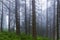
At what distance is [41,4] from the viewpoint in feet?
8.95

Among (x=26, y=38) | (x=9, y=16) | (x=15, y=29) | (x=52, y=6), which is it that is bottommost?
(x=26, y=38)

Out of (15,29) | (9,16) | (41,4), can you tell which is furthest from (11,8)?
(41,4)

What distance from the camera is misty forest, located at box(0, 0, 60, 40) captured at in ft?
8.63

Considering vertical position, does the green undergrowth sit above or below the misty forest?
below

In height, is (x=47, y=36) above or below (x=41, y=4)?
below

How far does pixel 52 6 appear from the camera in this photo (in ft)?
8.74

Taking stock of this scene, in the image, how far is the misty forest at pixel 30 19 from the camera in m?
2.63

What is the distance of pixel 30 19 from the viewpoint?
105 inches

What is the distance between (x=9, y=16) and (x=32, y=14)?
47 centimetres

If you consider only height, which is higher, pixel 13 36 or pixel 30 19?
pixel 30 19

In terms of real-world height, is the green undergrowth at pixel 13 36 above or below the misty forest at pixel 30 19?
below

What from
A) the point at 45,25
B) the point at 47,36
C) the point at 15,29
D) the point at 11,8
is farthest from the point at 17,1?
the point at 47,36

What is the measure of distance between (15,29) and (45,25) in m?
0.59

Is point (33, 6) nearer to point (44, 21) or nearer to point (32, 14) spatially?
point (32, 14)
